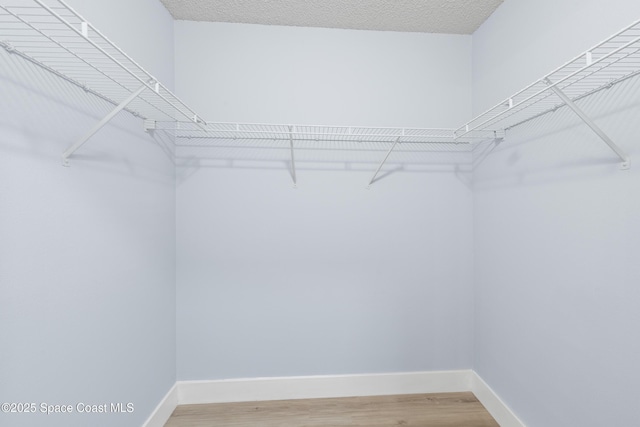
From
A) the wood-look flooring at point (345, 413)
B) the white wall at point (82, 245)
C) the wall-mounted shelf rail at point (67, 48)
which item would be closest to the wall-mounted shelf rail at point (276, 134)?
the white wall at point (82, 245)

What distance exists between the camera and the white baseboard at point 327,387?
1637 mm

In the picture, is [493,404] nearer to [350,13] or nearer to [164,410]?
[164,410]

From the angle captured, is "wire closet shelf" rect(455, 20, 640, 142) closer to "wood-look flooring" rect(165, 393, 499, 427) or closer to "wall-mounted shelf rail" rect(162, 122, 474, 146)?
"wall-mounted shelf rail" rect(162, 122, 474, 146)

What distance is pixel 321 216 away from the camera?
171 cm

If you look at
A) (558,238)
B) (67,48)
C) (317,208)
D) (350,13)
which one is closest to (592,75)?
(558,238)

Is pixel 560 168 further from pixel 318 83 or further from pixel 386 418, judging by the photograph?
pixel 386 418

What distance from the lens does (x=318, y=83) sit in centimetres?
169

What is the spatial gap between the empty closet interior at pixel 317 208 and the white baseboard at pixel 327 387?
0.17 ft

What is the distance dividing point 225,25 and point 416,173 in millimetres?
1584

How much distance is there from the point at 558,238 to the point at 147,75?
178 centimetres

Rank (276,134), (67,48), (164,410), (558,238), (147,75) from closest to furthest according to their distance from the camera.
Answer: (67,48) → (147,75) → (558,238) → (164,410) → (276,134)

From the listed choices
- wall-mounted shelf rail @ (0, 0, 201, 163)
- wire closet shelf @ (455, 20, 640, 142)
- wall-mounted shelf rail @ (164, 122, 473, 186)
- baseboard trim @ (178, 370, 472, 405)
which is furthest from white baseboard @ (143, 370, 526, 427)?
wire closet shelf @ (455, 20, 640, 142)

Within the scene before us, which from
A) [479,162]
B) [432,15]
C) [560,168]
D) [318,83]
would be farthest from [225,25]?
[560,168]

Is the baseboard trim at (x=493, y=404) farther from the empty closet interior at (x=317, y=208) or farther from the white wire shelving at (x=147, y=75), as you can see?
the white wire shelving at (x=147, y=75)
